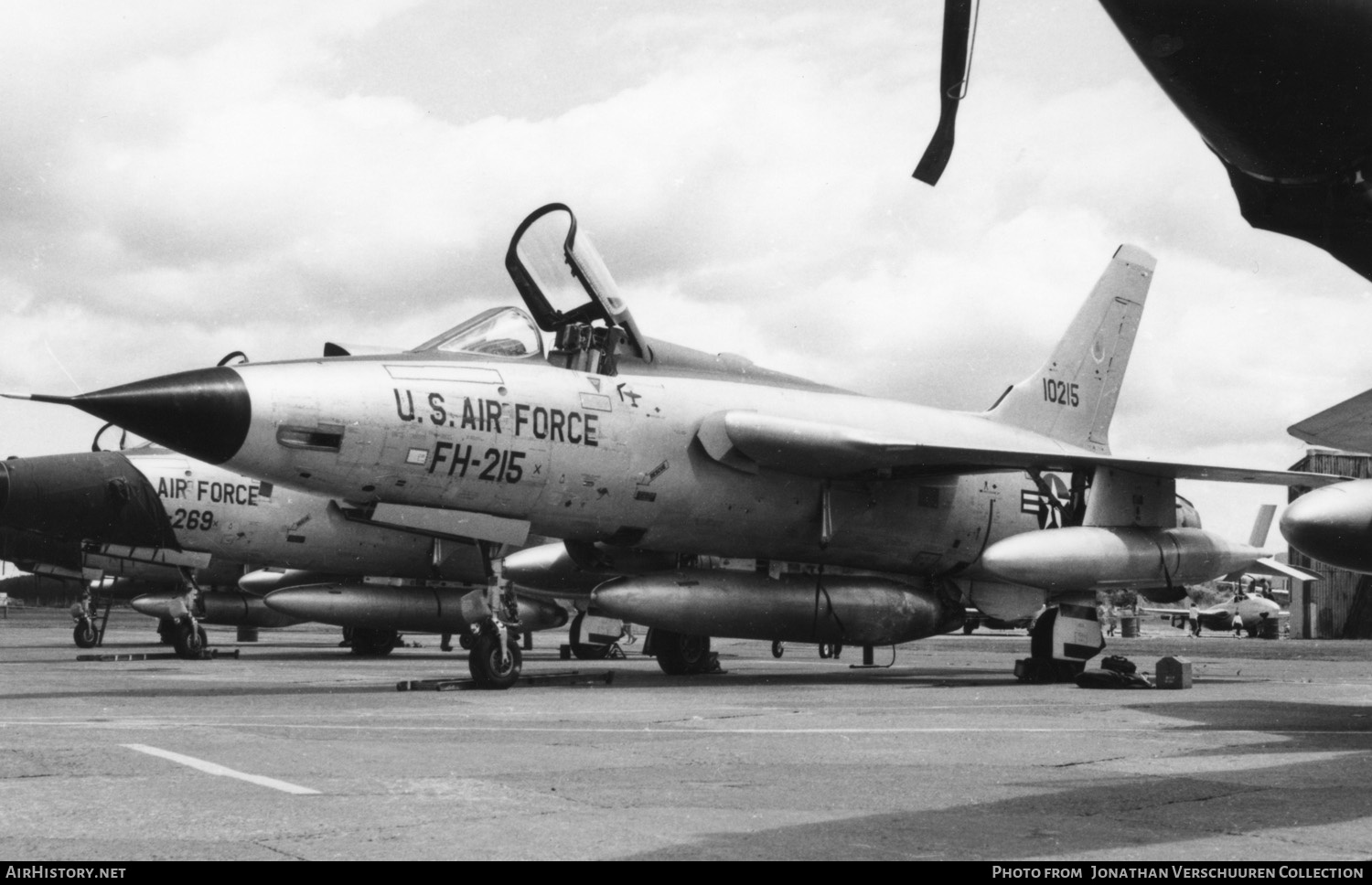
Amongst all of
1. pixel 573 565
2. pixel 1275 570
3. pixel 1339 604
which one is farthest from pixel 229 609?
pixel 1339 604

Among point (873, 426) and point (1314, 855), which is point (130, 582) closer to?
point (873, 426)

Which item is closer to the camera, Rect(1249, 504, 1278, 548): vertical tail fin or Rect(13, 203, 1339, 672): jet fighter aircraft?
Rect(13, 203, 1339, 672): jet fighter aircraft

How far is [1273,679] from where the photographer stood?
14.9m

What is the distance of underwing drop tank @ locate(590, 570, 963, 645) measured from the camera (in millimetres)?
12508

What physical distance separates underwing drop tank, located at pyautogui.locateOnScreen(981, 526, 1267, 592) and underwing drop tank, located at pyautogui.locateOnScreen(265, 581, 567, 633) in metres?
6.70

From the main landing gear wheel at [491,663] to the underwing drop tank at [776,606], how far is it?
1.17m

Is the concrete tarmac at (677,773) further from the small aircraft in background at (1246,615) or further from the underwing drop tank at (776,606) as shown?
the small aircraft in background at (1246,615)

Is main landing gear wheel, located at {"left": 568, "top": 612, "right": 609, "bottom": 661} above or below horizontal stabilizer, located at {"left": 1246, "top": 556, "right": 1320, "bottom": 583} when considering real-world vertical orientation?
below

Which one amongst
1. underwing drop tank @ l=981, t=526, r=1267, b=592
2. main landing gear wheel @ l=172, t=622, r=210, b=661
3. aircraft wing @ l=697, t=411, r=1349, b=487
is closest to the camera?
underwing drop tank @ l=981, t=526, r=1267, b=592

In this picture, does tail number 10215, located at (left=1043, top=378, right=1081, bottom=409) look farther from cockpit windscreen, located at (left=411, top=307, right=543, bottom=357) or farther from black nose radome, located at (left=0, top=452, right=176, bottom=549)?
black nose radome, located at (left=0, top=452, right=176, bottom=549)

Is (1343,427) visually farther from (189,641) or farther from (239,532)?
(189,641)

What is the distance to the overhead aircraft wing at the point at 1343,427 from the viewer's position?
7234 millimetres

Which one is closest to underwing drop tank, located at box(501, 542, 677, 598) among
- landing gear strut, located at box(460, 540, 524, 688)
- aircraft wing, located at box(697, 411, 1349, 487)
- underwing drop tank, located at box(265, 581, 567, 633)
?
underwing drop tank, located at box(265, 581, 567, 633)
